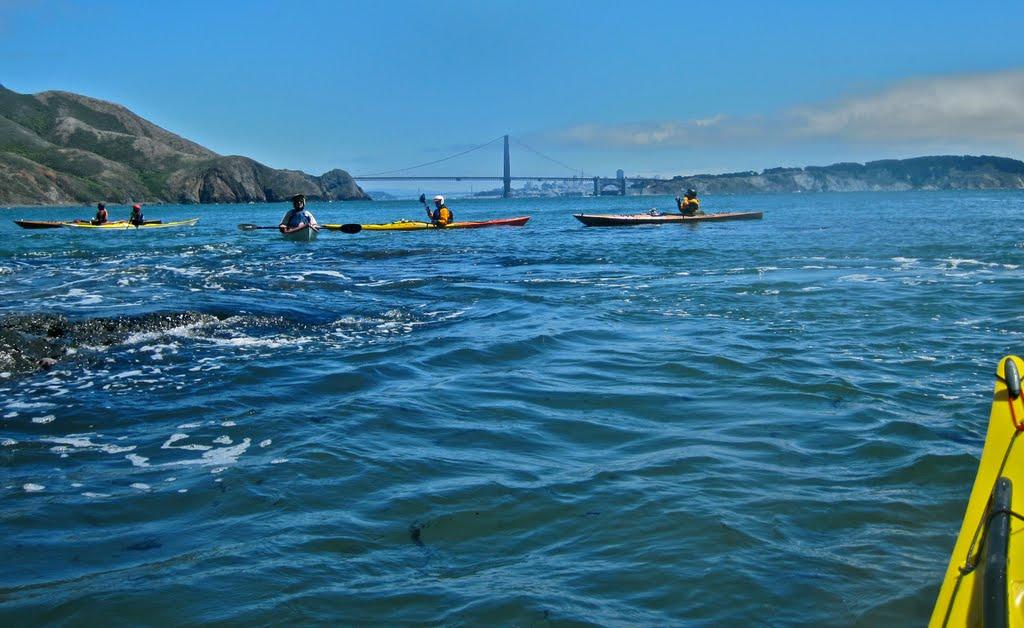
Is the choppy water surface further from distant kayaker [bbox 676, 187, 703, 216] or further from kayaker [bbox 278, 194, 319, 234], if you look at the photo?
distant kayaker [bbox 676, 187, 703, 216]

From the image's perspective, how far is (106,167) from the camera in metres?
127

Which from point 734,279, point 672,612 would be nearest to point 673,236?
point 734,279

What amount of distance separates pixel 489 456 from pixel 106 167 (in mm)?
138071

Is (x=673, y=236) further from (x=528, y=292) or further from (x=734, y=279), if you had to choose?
(x=528, y=292)

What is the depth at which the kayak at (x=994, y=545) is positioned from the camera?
2.46m

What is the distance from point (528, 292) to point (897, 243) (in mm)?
14766

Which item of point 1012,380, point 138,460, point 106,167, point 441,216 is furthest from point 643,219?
point 106,167

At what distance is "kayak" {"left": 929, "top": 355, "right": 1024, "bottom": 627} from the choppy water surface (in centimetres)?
58

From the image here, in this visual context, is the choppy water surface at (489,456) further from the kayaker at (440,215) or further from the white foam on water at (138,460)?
the kayaker at (440,215)

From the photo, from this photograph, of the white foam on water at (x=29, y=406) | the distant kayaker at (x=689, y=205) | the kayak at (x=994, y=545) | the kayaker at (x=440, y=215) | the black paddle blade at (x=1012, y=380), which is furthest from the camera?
the distant kayaker at (x=689, y=205)

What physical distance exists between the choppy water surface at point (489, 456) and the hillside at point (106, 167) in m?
109

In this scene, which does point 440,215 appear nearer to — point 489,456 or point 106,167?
point 489,456

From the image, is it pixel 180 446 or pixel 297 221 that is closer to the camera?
pixel 180 446

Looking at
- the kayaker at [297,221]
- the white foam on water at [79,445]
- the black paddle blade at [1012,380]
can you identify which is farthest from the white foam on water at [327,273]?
the black paddle blade at [1012,380]
